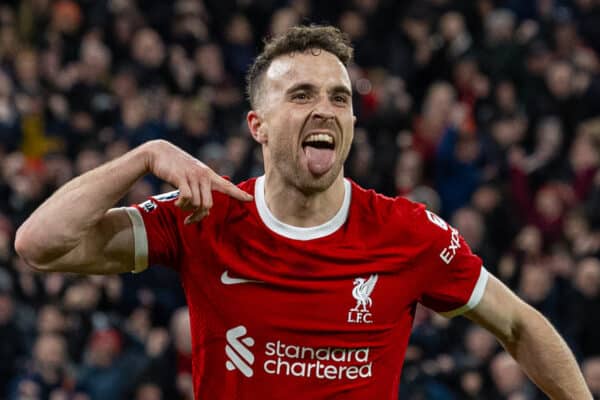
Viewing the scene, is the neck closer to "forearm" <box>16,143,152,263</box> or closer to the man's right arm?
the man's right arm

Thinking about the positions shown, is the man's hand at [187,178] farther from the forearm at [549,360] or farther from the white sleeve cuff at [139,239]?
the forearm at [549,360]

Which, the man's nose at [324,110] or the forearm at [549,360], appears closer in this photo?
the man's nose at [324,110]

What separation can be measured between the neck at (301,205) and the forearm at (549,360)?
804 millimetres

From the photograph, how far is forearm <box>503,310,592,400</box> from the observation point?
4383mm

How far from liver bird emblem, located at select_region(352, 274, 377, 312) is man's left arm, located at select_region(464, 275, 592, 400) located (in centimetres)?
41

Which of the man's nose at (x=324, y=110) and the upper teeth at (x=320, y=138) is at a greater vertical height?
the man's nose at (x=324, y=110)

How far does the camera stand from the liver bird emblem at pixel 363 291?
4262 mm

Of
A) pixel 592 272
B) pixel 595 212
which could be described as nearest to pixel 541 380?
pixel 592 272

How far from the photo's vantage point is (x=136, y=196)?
10.5m

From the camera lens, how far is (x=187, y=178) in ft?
12.9

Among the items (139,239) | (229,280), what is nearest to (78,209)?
(139,239)

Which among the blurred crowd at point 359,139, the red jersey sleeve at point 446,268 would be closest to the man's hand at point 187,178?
the red jersey sleeve at point 446,268

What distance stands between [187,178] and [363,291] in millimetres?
776

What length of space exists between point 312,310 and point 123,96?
7965 mm
